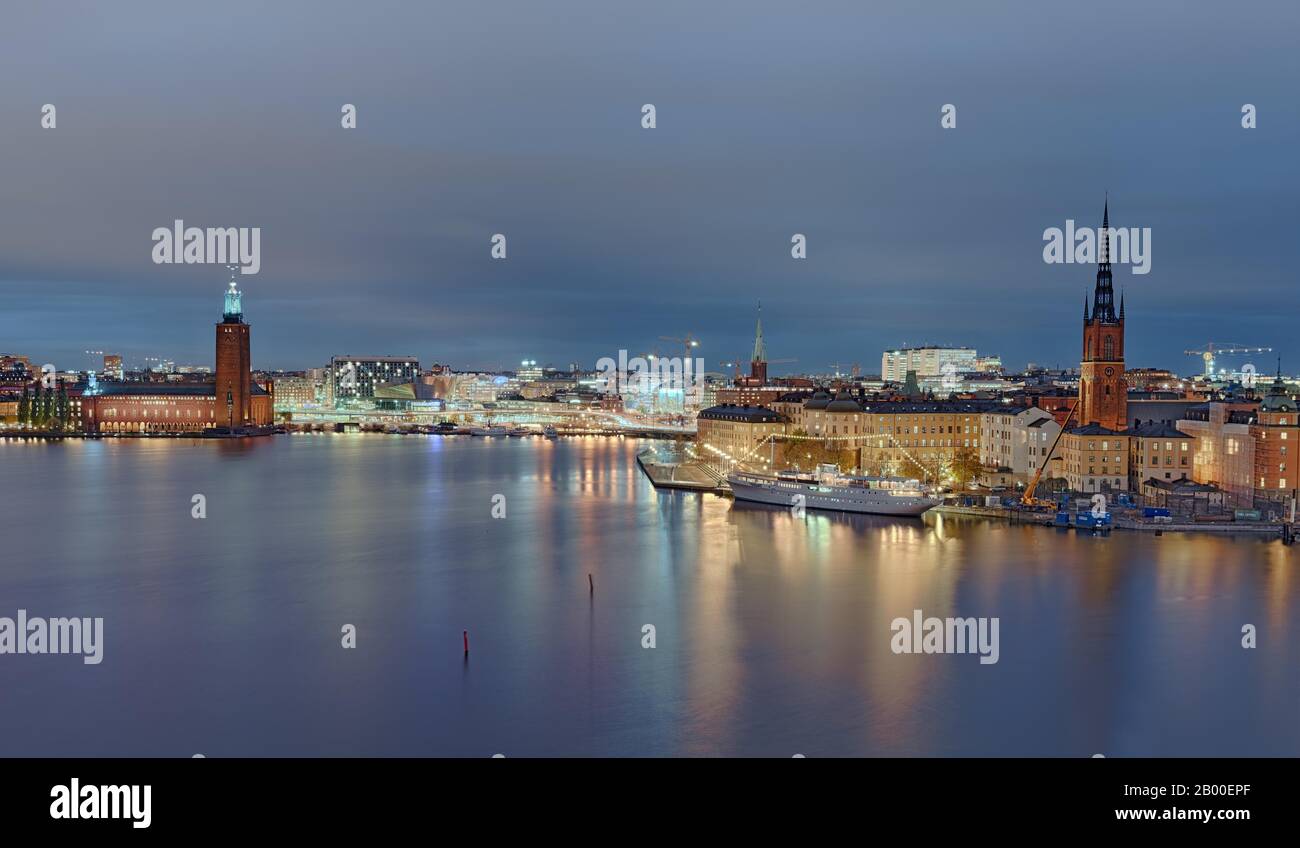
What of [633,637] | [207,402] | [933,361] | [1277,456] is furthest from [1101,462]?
[933,361]

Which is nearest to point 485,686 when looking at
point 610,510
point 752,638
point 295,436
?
point 752,638

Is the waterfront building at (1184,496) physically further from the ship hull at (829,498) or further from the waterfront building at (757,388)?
the waterfront building at (757,388)

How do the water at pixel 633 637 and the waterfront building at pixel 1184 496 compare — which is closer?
the water at pixel 633 637

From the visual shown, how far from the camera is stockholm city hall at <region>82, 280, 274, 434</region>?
39.7 m

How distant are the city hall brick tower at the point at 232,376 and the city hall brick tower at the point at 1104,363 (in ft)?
99.8

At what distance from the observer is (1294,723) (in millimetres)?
6598

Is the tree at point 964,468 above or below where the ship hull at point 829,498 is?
above

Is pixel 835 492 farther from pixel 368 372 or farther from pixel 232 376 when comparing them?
pixel 368 372

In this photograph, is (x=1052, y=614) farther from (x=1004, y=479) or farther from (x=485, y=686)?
(x=1004, y=479)

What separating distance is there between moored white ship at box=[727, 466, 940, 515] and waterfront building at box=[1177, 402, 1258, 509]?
13.9 feet

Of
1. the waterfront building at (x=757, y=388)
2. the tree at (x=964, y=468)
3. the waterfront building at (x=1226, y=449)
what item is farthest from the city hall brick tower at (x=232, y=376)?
the waterfront building at (x=1226, y=449)

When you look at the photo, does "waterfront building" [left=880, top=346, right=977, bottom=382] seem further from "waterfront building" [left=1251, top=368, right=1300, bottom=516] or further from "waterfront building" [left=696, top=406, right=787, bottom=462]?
"waterfront building" [left=1251, top=368, right=1300, bottom=516]

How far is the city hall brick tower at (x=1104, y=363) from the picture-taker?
61.2ft
